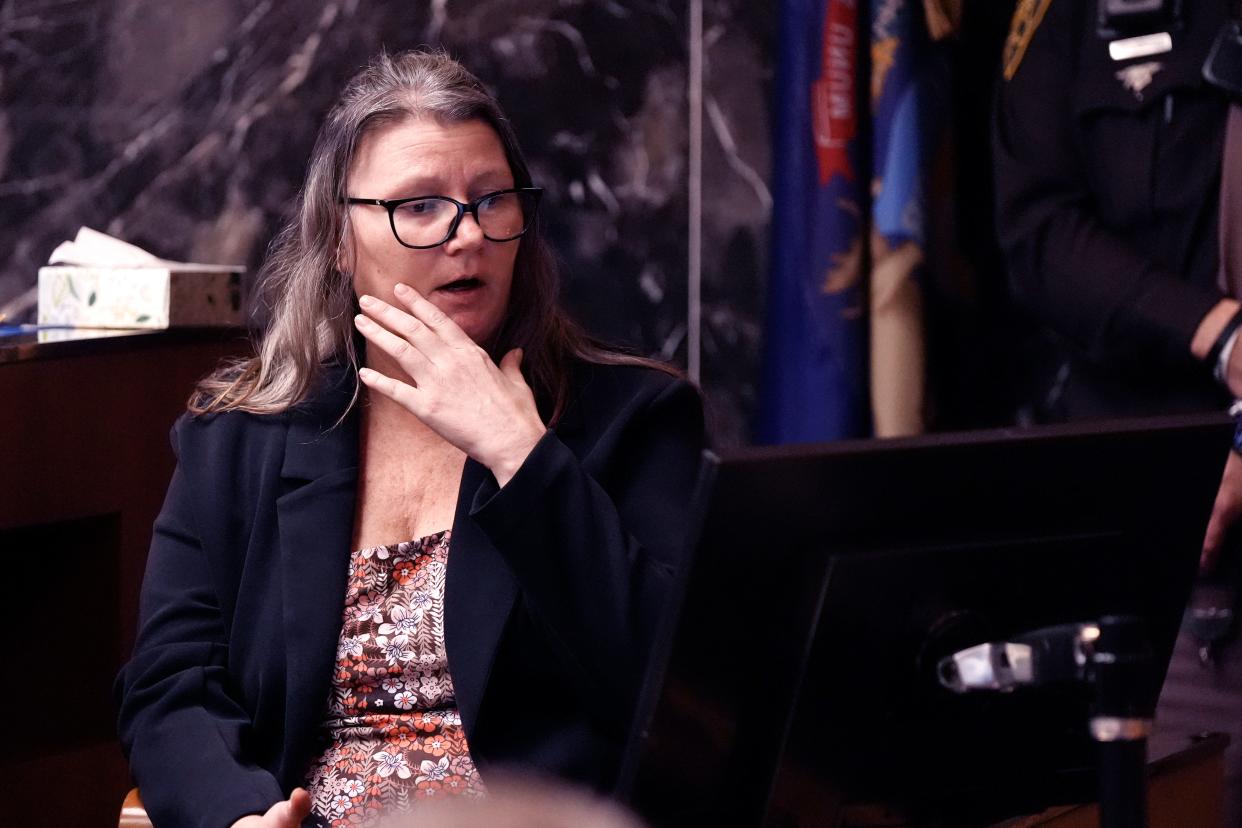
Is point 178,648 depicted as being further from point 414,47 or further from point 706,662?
point 414,47

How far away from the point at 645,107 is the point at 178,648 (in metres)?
1.66

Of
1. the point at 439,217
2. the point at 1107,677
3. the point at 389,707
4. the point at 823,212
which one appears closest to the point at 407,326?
the point at 439,217

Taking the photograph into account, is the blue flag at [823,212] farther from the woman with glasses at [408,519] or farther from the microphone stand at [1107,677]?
the microphone stand at [1107,677]

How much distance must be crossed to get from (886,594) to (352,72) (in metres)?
2.06

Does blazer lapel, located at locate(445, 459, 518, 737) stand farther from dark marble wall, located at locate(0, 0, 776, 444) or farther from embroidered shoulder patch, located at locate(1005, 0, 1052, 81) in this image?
dark marble wall, located at locate(0, 0, 776, 444)

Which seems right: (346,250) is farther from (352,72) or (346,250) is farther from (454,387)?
(352,72)

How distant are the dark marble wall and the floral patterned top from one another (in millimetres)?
1288

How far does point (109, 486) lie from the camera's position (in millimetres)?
2266

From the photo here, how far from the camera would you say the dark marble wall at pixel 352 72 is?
8.55 feet

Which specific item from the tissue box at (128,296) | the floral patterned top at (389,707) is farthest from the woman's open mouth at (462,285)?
the tissue box at (128,296)

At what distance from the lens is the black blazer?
1425mm

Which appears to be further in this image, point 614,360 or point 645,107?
point 645,107

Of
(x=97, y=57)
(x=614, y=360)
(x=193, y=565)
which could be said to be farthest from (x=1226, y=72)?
(x=97, y=57)

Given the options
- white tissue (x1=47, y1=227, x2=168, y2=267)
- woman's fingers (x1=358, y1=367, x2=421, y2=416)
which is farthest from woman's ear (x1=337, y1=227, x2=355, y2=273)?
white tissue (x1=47, y1=227, x2=168, y2=267)
